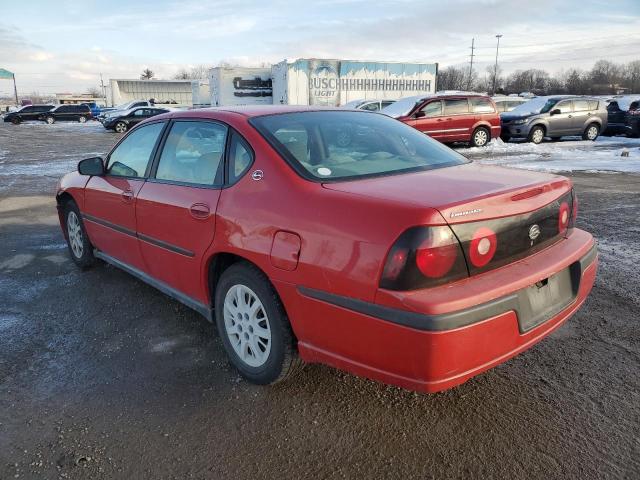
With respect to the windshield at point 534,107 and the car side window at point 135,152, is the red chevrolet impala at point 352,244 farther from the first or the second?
the windshield at point 534,107

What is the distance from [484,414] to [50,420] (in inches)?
86.3

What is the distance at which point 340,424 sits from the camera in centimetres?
245

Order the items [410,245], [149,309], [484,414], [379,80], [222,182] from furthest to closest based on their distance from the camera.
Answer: [379,80] < [149,309] < [222,182] < [484,414] < [410,245]

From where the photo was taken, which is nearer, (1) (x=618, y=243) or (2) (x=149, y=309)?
(2) (x=149, y=309)

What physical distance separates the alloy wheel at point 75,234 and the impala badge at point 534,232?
3.98 metres

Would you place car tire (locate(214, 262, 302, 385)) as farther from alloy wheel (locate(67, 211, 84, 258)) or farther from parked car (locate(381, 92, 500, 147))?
parked car (locate(381, 92, 500, 147))

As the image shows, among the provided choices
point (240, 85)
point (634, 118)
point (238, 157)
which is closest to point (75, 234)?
point (238, 157)

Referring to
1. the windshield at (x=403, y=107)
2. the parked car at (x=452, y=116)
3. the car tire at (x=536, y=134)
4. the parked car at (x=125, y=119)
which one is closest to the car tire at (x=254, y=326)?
the parked car at (x=452, y=116)

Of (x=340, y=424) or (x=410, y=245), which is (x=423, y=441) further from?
(x=410, y=245)

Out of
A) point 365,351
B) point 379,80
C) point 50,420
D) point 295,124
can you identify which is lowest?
point 50,420

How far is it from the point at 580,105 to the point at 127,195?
17784mm

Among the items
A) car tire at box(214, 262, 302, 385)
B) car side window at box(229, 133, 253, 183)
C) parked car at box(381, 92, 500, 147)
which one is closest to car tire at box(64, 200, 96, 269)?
car tire at box(214, 262, 302, 385)

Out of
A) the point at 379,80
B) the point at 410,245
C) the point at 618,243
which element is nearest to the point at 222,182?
the point at 410,245

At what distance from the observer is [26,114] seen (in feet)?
130
